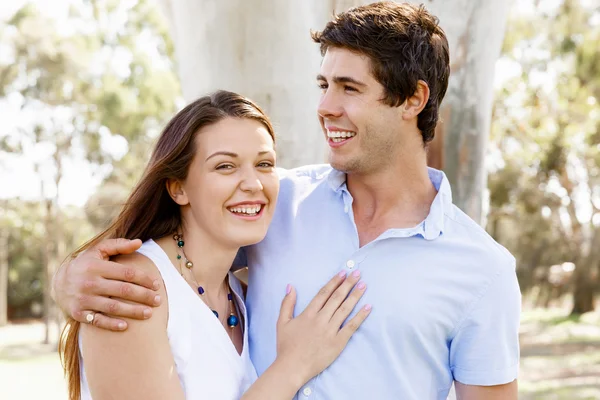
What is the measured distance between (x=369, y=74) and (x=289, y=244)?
0.62 metres

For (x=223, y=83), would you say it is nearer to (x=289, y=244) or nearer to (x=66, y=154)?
(x=289, y=244)

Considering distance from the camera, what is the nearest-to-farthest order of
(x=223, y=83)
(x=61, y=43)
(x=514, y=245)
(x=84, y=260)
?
(x=84, y=260)
(x=223, y=83)
(x=61, y=43)
(x=514, y=245)

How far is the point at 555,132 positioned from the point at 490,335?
619 inches

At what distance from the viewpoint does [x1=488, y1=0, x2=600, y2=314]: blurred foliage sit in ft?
50.2

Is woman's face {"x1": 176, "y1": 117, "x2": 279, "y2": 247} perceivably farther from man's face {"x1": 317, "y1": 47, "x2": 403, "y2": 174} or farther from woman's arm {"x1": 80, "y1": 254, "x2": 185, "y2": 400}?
woman's arm {"x1": 80, "y1": 254, "x2": 185, "y2": 400}

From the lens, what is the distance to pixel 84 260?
218 cm

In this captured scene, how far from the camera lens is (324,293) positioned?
2309mm

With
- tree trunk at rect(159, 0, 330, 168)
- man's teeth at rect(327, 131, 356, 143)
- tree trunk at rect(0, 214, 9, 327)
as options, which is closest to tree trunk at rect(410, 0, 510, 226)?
tree trunk at rect(159, 0, 330, 168)

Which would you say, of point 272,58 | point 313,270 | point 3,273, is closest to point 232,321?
point 313,270

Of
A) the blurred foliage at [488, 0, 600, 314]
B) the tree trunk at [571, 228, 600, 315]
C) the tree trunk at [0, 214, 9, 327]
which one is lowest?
the tree trunk at [0, 214, 9, 327]

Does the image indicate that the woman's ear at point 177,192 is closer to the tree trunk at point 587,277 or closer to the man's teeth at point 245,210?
the man's teeth at point 245,210

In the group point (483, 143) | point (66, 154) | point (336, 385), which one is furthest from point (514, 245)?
point (336, 385)

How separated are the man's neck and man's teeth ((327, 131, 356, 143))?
149 mm

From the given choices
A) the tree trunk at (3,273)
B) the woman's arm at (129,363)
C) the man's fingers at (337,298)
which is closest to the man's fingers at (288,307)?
the man's fingers at (337,298)
